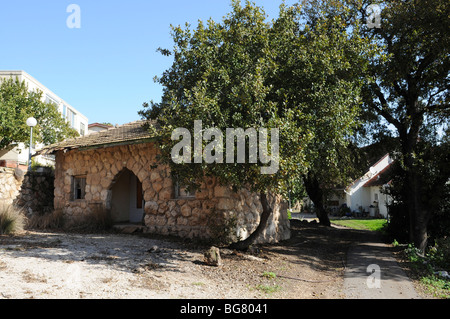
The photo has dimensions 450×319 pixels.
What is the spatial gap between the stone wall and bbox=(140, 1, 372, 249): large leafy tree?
1812mm

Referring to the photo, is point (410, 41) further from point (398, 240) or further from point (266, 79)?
point (398, 240)

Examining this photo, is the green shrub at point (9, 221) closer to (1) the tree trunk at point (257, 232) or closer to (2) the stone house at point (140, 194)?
(2) the stone house at point (140, 194)

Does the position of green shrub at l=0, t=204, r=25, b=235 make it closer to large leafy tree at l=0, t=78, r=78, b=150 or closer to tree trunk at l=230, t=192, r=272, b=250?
tree trunk at l=230, t=192, r=272, b=250

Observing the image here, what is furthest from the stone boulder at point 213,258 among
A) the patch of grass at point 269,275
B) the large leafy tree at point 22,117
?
the large leafy tree at point 22,117

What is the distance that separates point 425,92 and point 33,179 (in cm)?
1507

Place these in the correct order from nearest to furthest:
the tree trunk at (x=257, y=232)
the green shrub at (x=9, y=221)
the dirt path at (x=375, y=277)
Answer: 1. the dirt path at (x=375, y=277)
2. the tree trunk at (x=257, y=232)
3. the green shrub at (x=9, y=221)

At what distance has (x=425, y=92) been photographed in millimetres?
11648

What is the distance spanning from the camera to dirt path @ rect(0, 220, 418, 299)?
552cm

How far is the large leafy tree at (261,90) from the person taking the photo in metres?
7.25

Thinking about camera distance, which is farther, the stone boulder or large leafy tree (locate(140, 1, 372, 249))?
the stone boulder

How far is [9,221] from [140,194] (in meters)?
5.33

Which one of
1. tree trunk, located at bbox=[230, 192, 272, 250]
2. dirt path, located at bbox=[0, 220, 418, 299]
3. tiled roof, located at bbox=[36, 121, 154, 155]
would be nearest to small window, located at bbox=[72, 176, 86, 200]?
tiled roof, located at bbox=[36, 121, 154, 155]

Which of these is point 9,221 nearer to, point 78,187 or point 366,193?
point 78,187

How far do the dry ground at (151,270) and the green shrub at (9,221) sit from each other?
39 centimetres
